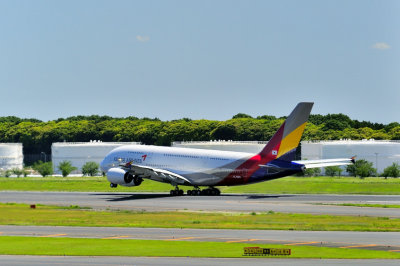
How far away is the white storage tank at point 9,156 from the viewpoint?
608ft

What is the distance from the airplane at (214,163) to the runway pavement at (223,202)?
237 cm

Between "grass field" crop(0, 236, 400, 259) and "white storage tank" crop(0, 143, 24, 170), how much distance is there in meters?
148

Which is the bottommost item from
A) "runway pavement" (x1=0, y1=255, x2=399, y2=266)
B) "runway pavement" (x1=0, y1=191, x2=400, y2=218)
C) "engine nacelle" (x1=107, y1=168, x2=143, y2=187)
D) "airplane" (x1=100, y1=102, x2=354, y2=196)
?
"runway pavement" (x1=0, y1=191, x2=400, y2=218)

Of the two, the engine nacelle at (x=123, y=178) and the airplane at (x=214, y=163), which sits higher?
the airplane at (x=214, y=163)

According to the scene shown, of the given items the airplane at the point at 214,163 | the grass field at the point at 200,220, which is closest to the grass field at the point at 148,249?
the grass field at the point at 200,220

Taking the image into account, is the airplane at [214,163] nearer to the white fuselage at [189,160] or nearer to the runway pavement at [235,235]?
the white fuselage at [189,160]

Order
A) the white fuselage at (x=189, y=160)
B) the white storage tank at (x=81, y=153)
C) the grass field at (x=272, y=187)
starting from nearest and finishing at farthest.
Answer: the white fuselage at (x=189, y=160), the grass field at (x=272, y=187), the white storage tank at (x=81, y=153)

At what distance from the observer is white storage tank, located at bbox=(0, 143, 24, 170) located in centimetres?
18525

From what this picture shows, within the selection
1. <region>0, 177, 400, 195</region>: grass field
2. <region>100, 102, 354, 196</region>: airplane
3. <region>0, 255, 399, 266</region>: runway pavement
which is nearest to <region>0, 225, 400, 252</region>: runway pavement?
<region>0, 255, 399, 266</region>: runway pavement

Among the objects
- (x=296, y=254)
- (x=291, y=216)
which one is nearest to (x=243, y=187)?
(x=291, y=216)

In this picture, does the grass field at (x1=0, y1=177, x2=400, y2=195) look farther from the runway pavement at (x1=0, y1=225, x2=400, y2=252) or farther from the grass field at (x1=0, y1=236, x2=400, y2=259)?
the grass field at (x1=0, y1=236, x2=400, y2=259)

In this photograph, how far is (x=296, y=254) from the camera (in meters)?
34.8

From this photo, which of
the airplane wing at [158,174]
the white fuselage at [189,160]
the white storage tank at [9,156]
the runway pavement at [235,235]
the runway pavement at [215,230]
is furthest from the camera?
the white storage tank at [9,156]

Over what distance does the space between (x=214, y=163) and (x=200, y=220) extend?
2820 cm
